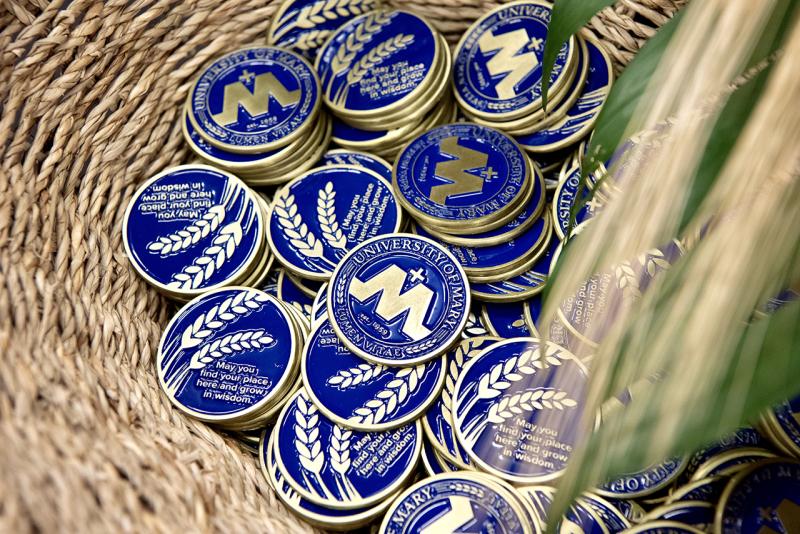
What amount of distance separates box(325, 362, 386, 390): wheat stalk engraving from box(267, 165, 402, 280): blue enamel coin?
0.65 feet

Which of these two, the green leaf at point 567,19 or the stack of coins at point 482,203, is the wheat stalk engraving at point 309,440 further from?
the green leaf at point 567,19

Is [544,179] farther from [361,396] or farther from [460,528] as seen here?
[460,528]

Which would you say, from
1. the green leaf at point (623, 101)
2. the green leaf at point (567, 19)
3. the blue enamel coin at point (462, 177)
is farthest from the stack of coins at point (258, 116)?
the green leaf at point (623, 101)

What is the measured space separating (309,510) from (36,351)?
19.3 inches

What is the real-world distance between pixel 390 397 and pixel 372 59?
69cm

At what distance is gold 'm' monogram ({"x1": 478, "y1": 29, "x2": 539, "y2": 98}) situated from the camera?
1499mm

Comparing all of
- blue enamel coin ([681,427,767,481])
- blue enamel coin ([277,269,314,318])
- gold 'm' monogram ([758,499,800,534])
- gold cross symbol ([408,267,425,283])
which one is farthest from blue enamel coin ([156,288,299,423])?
gold 'm' monogram ([758,499,800,534])

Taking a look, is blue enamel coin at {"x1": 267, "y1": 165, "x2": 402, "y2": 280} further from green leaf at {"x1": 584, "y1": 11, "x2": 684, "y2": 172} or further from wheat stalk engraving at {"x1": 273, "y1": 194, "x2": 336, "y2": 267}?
green leaf at {"x1": 584, "y1": 11, "x2": 684, "y2": 172}

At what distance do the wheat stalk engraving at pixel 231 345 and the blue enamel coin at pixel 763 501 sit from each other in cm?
78

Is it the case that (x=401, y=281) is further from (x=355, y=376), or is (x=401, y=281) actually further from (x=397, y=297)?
(x=355, y=376)

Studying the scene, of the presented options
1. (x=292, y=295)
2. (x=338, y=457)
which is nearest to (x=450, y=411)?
(x=338, y=457)

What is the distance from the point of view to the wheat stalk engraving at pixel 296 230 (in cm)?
144

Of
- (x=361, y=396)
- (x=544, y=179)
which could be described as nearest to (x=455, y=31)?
(x=544, y=179)

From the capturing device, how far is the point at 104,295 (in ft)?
4.39
